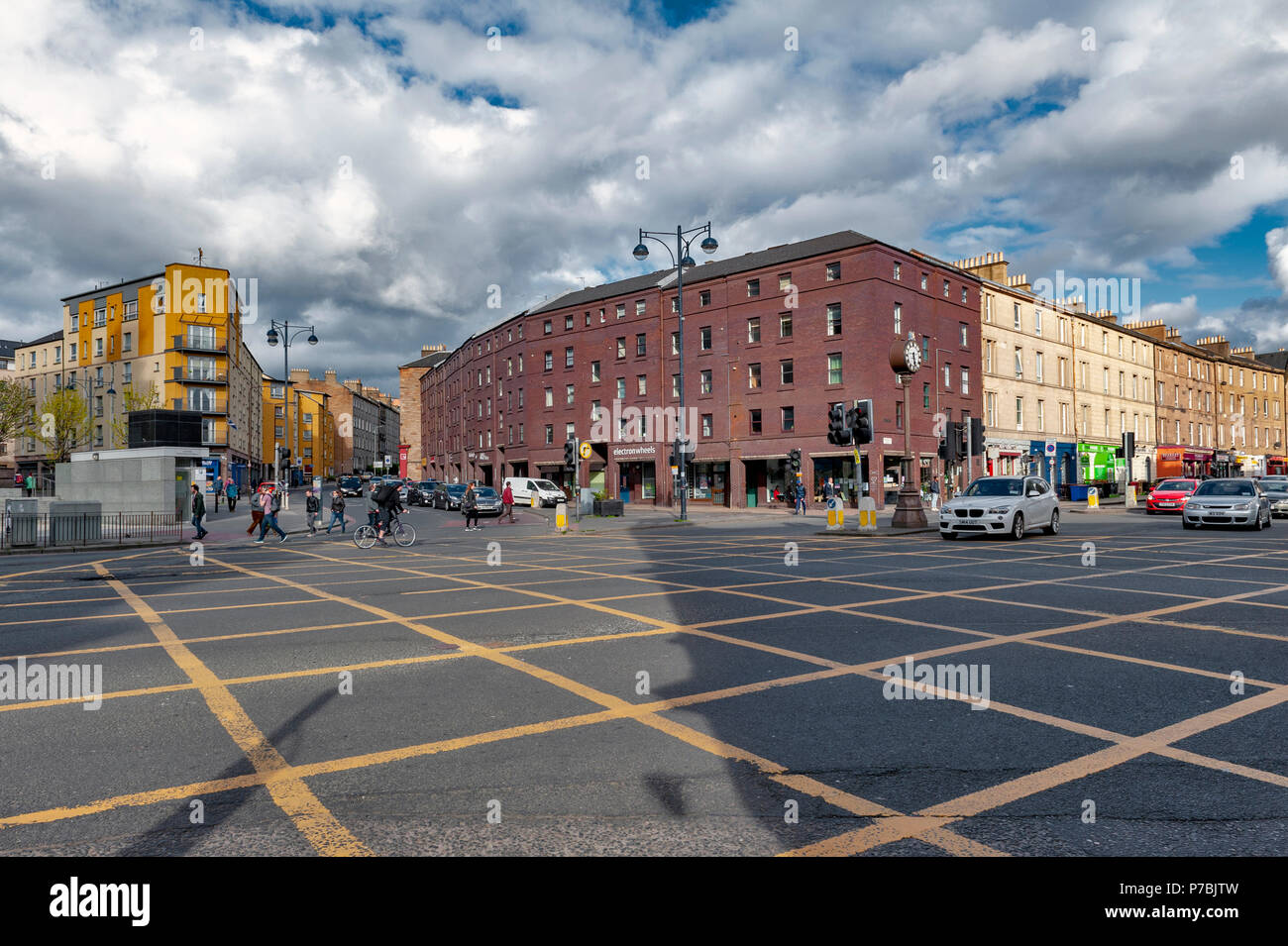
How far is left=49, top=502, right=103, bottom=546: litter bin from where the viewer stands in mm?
20969

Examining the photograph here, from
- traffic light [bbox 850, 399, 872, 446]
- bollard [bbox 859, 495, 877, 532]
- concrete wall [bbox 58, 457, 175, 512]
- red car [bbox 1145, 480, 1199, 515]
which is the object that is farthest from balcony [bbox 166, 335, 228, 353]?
red car [bbox 1145, 480, 1199, 515]

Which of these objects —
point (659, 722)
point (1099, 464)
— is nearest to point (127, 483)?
point (659, 722)

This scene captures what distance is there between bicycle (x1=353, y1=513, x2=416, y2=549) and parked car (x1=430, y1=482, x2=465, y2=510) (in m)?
22.7

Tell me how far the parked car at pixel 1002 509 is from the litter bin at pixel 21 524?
22400 millimetres

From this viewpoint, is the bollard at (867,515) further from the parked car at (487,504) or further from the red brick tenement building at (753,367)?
the parked car at (487,504)

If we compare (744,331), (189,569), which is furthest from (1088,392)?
(189,569)

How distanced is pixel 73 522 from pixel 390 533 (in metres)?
8.55

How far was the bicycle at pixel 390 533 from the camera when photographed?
1984 centimetres

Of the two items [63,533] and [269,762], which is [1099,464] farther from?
[269,762]

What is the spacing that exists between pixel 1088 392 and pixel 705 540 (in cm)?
4698

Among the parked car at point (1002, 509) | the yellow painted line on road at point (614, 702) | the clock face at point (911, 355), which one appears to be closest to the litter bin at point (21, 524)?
the yellow painted line on road at point (614, 702)

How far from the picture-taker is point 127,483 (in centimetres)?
2819

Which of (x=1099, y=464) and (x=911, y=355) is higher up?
(x=911, y=355)
